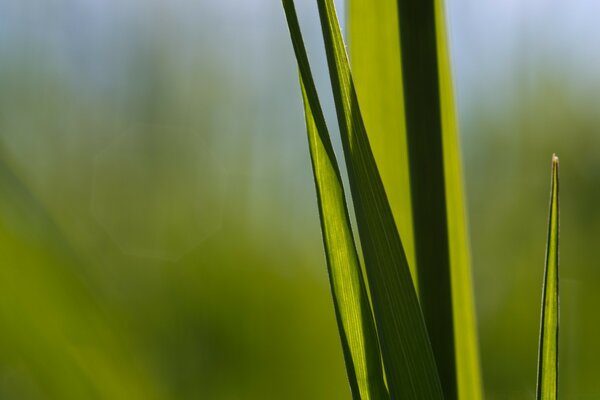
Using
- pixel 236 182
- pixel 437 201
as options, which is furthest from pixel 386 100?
pixel 236 182

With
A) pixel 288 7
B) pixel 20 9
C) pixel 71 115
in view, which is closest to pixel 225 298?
pixel 71 115

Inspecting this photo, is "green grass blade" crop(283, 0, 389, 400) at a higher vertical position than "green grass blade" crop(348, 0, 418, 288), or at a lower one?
lower

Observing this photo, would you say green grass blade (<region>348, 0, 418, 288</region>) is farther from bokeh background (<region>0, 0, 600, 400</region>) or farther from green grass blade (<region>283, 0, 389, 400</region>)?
bokeh background (<region>0, 0, 600, 400</region>)

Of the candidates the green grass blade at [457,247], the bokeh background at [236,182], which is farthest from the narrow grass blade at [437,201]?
the bokeh background at [236,182]

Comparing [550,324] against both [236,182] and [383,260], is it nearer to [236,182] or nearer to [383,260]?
[383,260]

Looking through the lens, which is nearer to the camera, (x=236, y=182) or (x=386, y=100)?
(x=386, y=100)

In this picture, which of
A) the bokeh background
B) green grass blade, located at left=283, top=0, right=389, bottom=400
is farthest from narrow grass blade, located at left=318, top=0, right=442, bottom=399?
the bokeh background
